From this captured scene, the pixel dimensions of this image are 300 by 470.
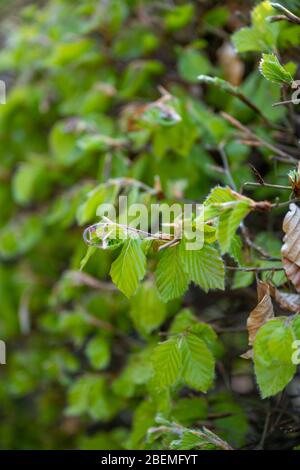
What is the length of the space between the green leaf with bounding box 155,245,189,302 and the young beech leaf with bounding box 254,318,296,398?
15cm

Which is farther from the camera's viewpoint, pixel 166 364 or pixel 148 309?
pixel 148 309

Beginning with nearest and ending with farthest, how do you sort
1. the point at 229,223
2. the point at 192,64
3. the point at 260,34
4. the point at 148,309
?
the point at 229,223
the point at 260,34
the point at 148,309
the point at 192,64

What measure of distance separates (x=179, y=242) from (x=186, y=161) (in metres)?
0.65

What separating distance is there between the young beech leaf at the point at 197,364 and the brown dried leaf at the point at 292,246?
224mm

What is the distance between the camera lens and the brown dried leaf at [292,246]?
0.86 meters

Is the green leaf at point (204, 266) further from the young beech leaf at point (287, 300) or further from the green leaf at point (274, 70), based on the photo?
the green leaf at point (274, 70)

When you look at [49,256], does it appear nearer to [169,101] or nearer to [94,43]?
[94,43]

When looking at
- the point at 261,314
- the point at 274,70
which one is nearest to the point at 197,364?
the point at 261,314

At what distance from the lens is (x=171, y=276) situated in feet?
3.04

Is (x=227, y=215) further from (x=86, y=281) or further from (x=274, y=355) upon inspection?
(x=86, y=281)

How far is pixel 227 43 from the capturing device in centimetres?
167

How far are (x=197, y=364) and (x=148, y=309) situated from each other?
1.26 feet
